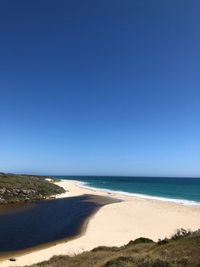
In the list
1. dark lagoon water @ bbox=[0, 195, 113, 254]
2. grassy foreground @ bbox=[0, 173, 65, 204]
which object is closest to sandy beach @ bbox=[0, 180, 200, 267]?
dark lagoon water @ bbox=[0, 195, 113, 254]

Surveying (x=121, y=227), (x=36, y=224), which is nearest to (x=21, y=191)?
(x=36, y=224)

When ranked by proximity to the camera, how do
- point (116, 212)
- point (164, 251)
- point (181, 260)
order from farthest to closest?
point (116, 212)
point (164, 251)
point (181, 260)

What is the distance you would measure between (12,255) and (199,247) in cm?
1714

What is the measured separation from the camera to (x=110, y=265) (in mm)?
13859

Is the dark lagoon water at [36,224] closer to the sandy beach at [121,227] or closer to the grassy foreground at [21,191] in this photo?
the sandy beach at [121,227]

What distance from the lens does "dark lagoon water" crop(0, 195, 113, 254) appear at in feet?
96.6

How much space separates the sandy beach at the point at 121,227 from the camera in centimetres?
2500

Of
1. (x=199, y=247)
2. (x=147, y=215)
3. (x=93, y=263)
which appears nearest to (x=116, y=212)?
(x=147, y=215)

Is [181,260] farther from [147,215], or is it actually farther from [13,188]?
[13,188]

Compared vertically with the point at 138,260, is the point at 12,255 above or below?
below

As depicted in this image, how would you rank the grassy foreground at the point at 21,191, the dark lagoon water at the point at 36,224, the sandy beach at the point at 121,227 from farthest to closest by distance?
the grassy foreground at the point at 21,191 < the dark lagoon water at the point at 36,224 < the sandy beach at the point at 121,227

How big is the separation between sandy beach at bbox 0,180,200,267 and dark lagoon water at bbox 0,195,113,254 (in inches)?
87.4

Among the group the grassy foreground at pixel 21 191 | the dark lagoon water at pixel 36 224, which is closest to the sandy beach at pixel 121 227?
the dark lagoon water at pixel 36 224

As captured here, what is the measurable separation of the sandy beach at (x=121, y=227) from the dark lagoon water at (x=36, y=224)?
222 cm
